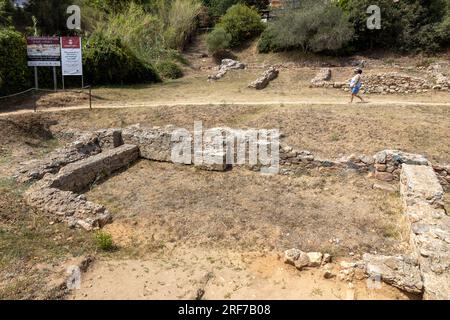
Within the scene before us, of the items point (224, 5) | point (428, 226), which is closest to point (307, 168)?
point (428, 226)

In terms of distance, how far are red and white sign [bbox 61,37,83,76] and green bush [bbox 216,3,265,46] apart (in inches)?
610

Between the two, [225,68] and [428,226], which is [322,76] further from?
[428,226]

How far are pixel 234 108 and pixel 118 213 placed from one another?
8230mm

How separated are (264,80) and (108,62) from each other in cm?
830

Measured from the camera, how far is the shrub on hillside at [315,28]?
24.6m

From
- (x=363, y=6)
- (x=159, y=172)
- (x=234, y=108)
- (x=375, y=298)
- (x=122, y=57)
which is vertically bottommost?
(x=375, y=298)

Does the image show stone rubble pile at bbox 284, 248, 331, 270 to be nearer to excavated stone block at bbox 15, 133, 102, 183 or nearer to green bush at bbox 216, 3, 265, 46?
excavated stone block at bbox 15, 133, 102, 183

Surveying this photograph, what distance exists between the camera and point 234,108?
49.3ft

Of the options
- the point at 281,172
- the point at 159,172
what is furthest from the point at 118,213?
the point at 281,172

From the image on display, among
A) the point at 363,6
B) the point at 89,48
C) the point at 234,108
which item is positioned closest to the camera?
the point at 234,108

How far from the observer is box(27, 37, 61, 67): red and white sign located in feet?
54.0

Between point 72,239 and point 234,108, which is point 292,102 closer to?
point 234,108

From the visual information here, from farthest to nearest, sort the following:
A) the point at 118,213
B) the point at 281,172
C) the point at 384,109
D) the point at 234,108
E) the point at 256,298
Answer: the point at 234,108
the point at 384,109
the point at 281,172
the point at 118,213
the point at 256,298

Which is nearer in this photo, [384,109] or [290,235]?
[290,235]
